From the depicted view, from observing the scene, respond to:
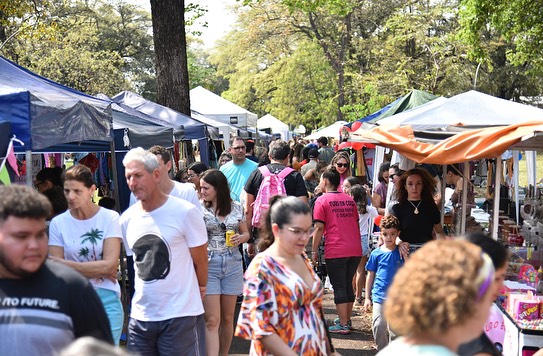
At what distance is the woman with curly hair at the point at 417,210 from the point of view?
7695 mm

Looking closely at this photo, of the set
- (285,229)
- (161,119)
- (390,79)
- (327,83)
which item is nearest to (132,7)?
(327,83)

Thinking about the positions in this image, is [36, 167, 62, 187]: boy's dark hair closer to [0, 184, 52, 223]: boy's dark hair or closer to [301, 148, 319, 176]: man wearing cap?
[0, 184, 52, 223]: boy's dark hair

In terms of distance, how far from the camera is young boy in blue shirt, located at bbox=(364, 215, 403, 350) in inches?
274

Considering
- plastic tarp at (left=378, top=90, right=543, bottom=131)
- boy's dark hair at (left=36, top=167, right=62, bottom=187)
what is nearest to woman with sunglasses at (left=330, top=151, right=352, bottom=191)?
plastic tarp at (left=378, top=90, right=543, bottom=131)

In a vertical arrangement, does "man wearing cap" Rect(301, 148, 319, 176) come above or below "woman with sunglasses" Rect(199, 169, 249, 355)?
above

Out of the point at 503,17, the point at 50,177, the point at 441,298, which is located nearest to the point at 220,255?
the point at 50,177

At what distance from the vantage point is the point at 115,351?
181cm

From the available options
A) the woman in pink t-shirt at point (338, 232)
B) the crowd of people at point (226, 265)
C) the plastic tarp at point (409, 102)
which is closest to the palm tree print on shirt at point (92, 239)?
the crowd of people at point (226, 265)

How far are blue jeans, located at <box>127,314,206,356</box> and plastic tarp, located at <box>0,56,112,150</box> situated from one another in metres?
1.60

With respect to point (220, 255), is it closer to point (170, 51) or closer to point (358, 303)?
point (358, 303)

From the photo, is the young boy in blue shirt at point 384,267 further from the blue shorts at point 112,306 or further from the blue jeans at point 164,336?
the blue shorts at point 112,306

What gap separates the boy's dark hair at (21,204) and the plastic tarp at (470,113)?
6553mm

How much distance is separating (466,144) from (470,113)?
129 inches

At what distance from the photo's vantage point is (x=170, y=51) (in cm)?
1357
